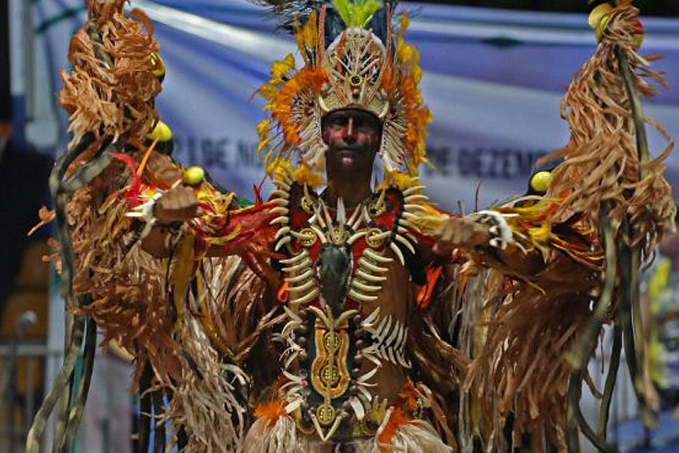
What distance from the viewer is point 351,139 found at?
2.63m

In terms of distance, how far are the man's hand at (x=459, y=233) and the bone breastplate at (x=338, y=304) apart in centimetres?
26

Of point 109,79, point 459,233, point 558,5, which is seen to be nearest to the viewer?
point 459,233

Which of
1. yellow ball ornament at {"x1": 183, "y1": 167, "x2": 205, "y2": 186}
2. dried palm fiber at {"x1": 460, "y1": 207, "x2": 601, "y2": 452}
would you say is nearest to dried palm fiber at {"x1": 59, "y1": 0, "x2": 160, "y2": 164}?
yellow ball ornament at {"x1": 183, "y1": 167, "x2": 205, "y2": 186}

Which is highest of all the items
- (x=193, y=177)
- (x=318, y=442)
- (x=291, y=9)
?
(x=291, y=9)

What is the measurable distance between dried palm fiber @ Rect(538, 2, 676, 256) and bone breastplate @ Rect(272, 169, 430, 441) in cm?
31

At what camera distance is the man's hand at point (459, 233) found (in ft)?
7.73

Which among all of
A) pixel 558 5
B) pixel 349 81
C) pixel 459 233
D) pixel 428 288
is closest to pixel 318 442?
pixel 428 288

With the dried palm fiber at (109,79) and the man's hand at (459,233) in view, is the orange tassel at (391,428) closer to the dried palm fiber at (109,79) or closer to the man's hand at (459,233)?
the man's hand at (459,233)

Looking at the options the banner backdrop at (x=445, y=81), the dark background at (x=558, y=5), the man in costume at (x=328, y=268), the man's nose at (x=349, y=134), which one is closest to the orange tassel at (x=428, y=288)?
the man in costume at (x=328, y=268)

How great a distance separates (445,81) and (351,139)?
1.36 m

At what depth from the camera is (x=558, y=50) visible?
3.96 m

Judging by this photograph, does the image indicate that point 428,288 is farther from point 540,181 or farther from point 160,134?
point 160,134

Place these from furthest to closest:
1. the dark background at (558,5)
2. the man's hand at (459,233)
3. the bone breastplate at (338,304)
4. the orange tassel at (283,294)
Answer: the dark background at (558,5), the orange tassel at (283,294), the bone breastplate at (338,304), the man's hand at (459,233)

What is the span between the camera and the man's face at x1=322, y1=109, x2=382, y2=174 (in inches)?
104
